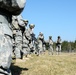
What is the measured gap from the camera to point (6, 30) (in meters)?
5.00

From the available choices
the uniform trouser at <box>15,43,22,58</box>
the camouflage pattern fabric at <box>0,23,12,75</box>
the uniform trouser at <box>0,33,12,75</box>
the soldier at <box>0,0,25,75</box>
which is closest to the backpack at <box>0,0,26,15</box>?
the soldier at <box>0,0,25,75</box>

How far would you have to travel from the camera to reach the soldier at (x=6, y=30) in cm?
484

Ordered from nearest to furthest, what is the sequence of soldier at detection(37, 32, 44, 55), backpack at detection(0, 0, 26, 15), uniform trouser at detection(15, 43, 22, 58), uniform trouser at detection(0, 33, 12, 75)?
uniform trouser at detection(0, 33, 12, 75), backpack at detection(0, 0, 26, 15), uniform trouser at detection(15, 43, 22, 58), soldier at detection(37, 32, 44, 55)

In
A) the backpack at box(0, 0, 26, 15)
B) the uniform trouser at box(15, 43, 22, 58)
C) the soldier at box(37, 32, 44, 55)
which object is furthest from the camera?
the soldier at box(37, 32, 44, 55)

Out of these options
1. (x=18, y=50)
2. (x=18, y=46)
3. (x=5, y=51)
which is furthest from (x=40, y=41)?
(x=5, y=51)

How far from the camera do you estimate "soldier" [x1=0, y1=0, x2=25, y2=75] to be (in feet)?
15.9

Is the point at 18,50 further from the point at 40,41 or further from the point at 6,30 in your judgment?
the point at 40,41

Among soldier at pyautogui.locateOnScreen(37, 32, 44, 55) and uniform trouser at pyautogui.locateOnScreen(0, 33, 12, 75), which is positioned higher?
soldier at pyautogui.locateOnScreen(37, 32, 44, 55)

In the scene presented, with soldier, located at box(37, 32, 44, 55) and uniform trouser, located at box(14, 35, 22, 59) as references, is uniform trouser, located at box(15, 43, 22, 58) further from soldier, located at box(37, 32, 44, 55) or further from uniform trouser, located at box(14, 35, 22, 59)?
soldier, located at box(37, 32, 44, 55)

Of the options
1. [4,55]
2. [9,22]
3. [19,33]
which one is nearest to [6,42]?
[4,55]

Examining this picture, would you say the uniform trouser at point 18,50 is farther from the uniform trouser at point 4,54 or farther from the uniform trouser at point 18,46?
the uniform trouser at point 4,54

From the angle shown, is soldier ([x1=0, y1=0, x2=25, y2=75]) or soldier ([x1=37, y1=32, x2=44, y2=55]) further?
soldier ([x1=37, y1=32, x2=44, y2=55])

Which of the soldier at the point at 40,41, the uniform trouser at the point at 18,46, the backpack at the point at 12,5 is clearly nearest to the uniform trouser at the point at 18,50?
the uniform trouser at the point at 18,46

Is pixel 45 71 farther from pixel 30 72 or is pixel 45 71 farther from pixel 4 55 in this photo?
pixel 4 55
